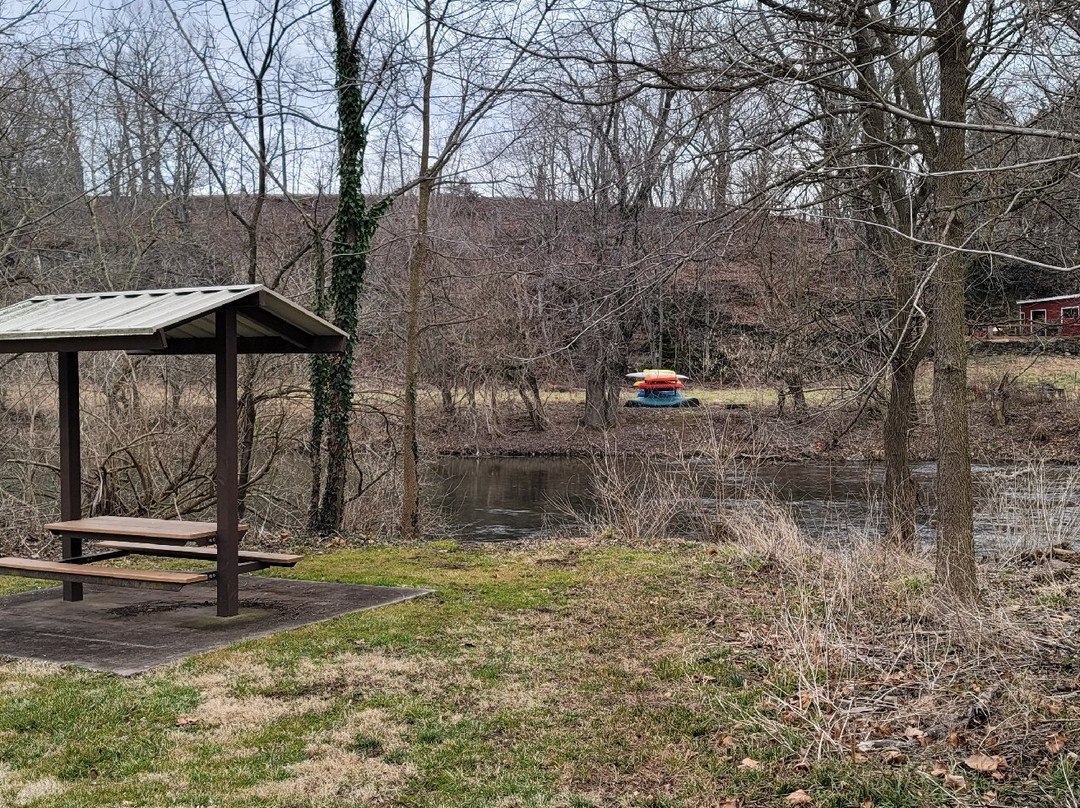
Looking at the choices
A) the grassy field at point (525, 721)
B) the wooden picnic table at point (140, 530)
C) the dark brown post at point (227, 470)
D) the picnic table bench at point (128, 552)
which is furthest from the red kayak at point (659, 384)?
the dark brown post at point (227, 470)

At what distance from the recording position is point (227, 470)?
761 cm

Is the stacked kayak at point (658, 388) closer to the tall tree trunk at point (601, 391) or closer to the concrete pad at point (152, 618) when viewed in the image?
the tall tree trunk at point (601, 391)

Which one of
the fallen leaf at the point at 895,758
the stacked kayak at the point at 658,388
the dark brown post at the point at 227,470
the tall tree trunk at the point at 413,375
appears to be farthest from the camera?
the stacked kayak at the point at 658,388

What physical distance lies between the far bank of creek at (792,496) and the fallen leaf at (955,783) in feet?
21.0

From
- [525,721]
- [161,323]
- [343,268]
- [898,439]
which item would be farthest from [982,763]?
[343,268]

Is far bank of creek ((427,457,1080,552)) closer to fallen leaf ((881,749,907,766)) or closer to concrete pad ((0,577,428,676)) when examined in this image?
concrete pad ((0,577,428,676))

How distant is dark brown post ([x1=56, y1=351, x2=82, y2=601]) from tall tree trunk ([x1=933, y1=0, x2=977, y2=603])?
668 centimetres

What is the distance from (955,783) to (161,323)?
5404mm

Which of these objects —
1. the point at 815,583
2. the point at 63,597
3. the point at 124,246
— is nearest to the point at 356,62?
the point at 124,246

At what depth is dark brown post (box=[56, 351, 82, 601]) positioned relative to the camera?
8219mm

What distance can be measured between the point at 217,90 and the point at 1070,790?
11744mm

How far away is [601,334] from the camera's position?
28031 mm

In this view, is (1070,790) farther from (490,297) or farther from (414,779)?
(490,297)

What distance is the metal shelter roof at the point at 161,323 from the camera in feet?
22.9
